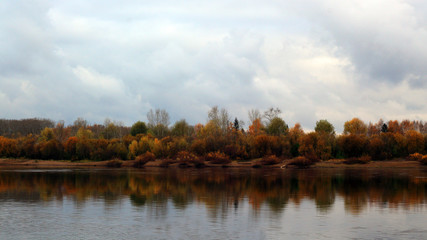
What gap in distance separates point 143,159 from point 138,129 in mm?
41407

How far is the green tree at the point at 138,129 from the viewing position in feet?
415

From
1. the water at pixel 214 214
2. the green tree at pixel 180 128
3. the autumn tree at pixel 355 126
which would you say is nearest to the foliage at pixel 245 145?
the green tree at pixel 180 128

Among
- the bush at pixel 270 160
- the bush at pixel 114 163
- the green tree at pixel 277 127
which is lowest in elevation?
the bush at pixel 114 163

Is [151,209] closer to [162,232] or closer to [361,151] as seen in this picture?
[162,232]

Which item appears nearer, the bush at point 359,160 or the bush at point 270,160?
the bush at point 359,160

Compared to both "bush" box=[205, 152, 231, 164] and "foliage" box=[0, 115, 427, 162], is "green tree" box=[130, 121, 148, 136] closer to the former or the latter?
"foliage" box=[0, 115, 427, 162]

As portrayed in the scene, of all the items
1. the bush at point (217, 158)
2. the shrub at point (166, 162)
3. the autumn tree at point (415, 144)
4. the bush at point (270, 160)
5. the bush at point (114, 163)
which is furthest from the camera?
the bush at point (114, 163)

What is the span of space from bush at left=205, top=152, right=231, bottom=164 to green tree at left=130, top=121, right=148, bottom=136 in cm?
4774

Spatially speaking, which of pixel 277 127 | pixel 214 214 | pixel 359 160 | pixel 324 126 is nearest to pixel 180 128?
pixel 277 127

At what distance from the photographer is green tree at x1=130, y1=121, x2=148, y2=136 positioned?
4985 inches

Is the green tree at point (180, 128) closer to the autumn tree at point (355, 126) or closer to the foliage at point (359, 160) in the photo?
the autumn tree at point (355, 126)

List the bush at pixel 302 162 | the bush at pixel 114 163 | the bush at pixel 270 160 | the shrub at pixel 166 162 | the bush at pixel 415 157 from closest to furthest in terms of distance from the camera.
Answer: the bush at pixel 415 157 → the bush at pixel 302 162 → the bush at pixel 270 160 → the shrub at pixel 166 162 → the bush at pixel 114 163

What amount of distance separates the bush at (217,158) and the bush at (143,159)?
1126 cm

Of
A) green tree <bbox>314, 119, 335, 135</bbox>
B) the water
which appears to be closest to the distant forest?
green tree <bbox>314, 119, 335, 135</bbox>
